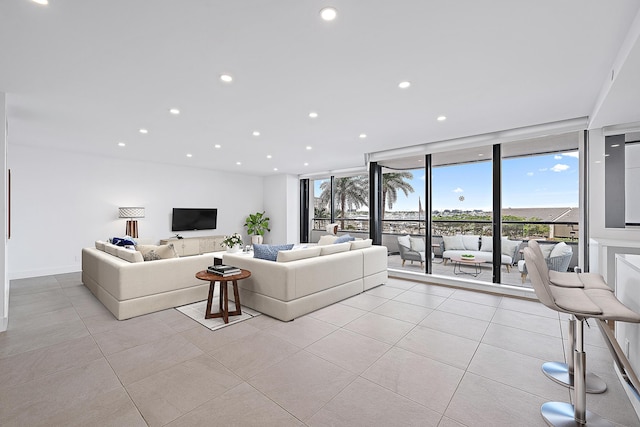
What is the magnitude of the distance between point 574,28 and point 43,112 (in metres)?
5.63

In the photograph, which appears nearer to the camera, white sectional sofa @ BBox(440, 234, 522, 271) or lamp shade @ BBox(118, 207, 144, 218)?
white sectional sofa @ BBox(440, 234, 522, 271)

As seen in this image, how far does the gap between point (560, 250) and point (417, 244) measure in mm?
2328

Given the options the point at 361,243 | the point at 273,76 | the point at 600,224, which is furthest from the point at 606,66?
the point at 361,243

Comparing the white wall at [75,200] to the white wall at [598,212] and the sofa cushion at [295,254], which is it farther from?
the white wall at [598,212]

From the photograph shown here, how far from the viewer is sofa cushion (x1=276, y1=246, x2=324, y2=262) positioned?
3637mm

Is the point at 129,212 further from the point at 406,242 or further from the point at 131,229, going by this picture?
the point at 406,242

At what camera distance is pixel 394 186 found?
297 inches

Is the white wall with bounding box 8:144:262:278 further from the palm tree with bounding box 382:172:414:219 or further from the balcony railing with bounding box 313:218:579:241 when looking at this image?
the balcony railing with bounding box 313:218:579:241

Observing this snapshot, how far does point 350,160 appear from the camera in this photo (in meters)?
7.13

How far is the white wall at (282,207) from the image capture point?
9258mm

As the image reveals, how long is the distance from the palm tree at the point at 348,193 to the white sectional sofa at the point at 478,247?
3897 millimetres

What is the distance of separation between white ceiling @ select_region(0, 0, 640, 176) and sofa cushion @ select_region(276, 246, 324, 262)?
6.00ft

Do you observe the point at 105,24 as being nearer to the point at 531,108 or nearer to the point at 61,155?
the point at 531,108

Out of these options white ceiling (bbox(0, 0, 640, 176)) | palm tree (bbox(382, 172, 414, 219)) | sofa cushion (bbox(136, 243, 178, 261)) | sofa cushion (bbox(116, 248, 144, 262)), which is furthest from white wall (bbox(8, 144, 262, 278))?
palm tree (bbox(382, 172, 414, 219))
